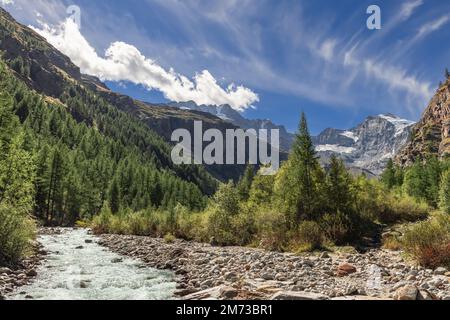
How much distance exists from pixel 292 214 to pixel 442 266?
16.4 meters

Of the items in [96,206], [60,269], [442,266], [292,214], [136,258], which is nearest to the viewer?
[442,266]

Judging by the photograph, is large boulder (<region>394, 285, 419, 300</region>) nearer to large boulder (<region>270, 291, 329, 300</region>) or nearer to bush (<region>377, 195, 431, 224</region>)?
large boulder (<region>270, 291, 329, 300</region>)

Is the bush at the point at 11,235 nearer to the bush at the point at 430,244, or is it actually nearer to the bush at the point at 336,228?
the bush at the point at 336,228

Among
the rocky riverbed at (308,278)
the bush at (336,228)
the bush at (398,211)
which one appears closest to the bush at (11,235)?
the rocky riverbed at (308,278)

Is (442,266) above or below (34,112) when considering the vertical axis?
below

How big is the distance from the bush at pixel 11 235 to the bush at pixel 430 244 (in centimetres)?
2107

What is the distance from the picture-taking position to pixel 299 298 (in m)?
10.7

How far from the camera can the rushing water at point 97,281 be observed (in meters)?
15.8

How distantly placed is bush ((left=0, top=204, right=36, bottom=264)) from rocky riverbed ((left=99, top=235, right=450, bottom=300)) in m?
8.21

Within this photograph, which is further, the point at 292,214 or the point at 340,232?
the point at 292,214

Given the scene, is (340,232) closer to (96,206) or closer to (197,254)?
(197,254)

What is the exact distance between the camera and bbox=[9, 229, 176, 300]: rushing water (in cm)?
1577
